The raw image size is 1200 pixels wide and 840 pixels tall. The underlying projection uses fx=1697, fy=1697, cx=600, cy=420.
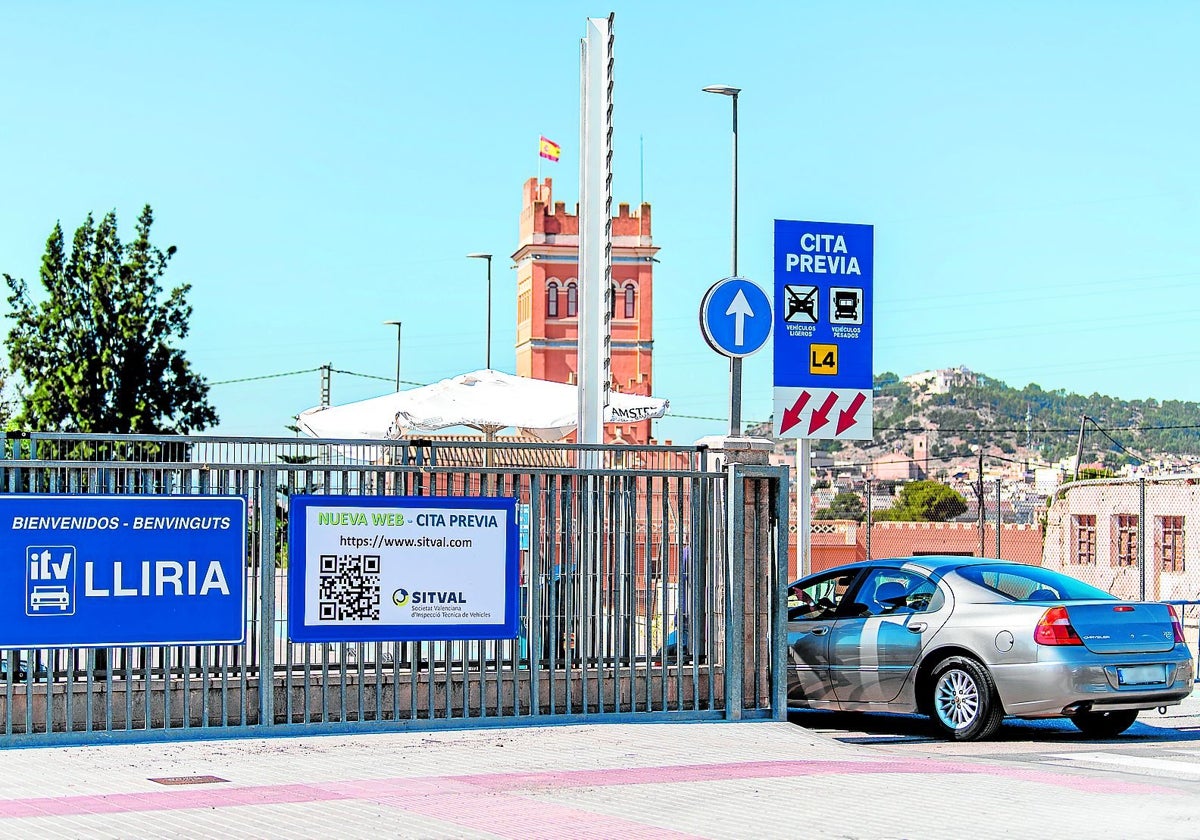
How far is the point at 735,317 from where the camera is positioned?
13.1 meters

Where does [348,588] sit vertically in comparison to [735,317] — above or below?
below

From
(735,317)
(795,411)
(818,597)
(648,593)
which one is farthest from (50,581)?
(795,411)

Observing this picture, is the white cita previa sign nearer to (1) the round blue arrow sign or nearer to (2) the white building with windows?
(1) the round blue arrow sign

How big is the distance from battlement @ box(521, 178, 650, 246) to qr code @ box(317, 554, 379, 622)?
8720 centimetres

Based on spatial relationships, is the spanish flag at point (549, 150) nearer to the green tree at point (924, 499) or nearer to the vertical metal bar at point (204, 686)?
the vertical metal bar at point (204, 686)

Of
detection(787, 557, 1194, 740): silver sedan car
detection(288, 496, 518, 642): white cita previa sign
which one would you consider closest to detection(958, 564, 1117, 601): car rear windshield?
detection(787, 557, 1194, 740): silver sedan car

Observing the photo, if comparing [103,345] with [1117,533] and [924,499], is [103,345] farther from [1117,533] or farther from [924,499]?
[924,499]

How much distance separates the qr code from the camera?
1116 centimetres

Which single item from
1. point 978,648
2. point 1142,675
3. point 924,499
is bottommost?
point 924,499

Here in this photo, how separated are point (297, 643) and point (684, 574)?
108 inches

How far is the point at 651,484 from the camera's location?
469 inches

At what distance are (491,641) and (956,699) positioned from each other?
11.7 ft

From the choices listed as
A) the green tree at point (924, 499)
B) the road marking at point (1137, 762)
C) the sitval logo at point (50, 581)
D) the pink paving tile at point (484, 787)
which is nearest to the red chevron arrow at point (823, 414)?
the road marking at point (1137, 762)

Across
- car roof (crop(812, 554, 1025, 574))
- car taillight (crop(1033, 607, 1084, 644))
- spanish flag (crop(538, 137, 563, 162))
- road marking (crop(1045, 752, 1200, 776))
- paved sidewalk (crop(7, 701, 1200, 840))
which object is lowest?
road marking (crop(1045, 752, 1200, 776))
